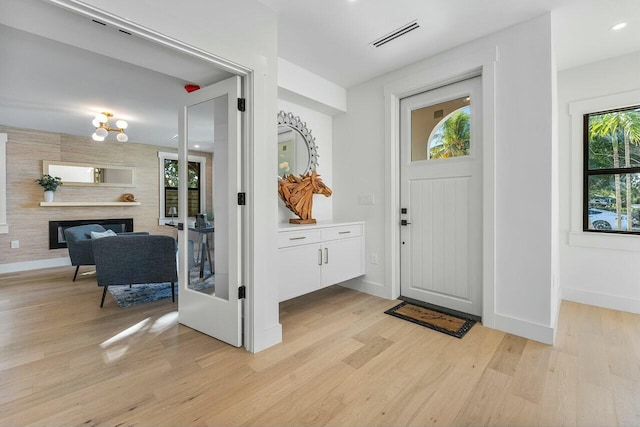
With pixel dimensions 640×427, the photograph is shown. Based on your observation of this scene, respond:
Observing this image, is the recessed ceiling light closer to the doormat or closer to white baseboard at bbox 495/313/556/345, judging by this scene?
white baseboard at bbox 495/313/556/345

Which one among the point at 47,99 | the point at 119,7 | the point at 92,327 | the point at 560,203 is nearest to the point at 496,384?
the point at 560,203

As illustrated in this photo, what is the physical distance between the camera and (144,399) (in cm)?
166

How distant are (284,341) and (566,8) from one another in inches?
133

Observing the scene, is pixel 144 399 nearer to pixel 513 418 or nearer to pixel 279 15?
pixel 513 418

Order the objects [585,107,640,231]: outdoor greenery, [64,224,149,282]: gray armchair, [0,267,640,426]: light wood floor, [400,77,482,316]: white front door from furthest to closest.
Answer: [64,224,149,282]: gray armchair < [585,107,640,231]: outdoor greenery < [400,77,482,316]: white front door < [0,267,640,426]: light wood floor

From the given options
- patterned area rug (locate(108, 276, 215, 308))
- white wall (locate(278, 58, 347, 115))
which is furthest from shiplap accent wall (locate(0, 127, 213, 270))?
white wall (locate(278, 58, 347, 115))

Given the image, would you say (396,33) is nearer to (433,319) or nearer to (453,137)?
(453,137)

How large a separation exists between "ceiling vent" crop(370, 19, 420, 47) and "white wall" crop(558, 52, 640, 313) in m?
2.07

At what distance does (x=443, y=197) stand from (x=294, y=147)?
1766 millimetres

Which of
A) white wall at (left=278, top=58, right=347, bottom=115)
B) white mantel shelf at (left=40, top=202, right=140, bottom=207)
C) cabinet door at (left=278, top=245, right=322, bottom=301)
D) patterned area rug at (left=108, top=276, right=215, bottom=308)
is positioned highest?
white wall at (left=278, top=58, right=347, bottom=115)

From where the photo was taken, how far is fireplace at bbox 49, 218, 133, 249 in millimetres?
5328

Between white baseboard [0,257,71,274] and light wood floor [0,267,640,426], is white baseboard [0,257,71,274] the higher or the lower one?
the higher one

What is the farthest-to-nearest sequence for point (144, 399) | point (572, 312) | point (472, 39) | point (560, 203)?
point (560, 203), point (572, 312), point (472, 39), point (144, 399)

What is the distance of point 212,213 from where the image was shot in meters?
2.46
